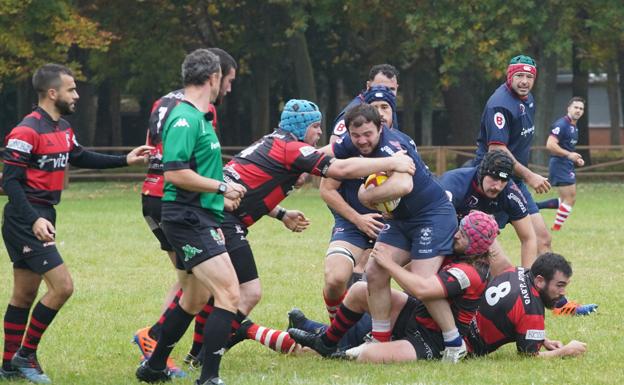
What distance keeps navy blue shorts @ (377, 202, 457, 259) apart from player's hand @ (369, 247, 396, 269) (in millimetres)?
198

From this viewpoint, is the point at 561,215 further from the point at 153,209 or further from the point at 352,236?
the point at 153,209

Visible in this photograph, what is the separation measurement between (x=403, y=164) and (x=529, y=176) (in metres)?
3.09

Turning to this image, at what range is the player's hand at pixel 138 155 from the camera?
8.27 m

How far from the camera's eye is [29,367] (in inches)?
302

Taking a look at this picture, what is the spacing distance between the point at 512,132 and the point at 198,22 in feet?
90.2

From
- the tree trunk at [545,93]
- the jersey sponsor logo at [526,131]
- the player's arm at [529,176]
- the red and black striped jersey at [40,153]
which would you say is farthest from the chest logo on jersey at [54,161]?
the tree trunk at [545,93]

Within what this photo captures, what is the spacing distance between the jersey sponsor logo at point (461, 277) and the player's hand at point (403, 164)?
803 millimetres

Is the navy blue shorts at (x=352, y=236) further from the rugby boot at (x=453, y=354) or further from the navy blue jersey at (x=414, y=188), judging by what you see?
the rugby boot at (x=453, y=354)

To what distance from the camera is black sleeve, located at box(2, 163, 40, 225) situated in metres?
7.45

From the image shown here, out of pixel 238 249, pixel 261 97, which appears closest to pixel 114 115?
pixel 261 97

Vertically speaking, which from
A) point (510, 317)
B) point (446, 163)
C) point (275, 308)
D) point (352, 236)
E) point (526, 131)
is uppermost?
point (526, 131)

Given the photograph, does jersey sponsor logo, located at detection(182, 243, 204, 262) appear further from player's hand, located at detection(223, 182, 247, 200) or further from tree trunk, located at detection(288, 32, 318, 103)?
tree trunk, located at detection(288, 32, 318, 103)

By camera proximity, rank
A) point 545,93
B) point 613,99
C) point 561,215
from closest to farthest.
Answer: point 561,215 < point 545,93 < point 613,99

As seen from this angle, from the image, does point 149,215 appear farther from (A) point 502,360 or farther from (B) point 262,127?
(B) point 262,127
